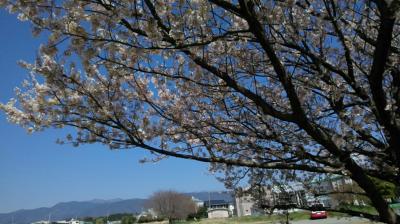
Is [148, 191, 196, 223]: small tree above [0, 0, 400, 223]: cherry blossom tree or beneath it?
above

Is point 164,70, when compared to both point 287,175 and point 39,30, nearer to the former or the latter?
point 39,30

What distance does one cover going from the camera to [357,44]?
4590mm

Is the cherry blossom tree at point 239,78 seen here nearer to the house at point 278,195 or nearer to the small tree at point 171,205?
the house at point 278,195

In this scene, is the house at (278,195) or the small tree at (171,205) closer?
the house at (278,195)

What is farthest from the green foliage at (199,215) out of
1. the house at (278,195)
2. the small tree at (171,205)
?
the house at (278,195)

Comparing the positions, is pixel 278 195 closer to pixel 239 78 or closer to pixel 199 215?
pixel 239 78

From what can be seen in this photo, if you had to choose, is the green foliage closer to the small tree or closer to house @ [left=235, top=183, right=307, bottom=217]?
the small tree

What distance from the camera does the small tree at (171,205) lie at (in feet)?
278

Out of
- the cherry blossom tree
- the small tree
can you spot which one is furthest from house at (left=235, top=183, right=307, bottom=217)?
the small tree

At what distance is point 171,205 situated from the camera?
85750 millimetres

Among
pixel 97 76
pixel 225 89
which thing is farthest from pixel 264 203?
pixel 97 76

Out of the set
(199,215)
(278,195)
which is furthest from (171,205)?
(278,195)

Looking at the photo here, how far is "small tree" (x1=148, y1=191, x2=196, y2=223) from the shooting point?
84812mm

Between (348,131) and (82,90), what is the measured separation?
99.3 inches
